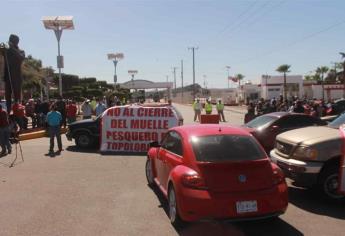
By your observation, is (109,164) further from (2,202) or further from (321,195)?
(321,195)

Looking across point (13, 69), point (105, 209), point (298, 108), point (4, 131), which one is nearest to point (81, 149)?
point (4, 131)

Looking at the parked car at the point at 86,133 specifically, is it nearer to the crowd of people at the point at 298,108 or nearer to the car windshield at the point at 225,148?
the crowd of people at the point at 298,108

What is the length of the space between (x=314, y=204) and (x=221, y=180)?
8.60 feet

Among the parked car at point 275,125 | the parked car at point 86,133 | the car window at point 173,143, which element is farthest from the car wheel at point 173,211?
the parked car at point 86,133

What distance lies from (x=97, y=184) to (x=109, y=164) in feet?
9.97

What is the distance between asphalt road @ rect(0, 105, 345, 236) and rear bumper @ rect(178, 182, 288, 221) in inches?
14.2

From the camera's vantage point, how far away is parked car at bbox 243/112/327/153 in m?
13.6

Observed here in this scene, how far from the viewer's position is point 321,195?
27.4 ft

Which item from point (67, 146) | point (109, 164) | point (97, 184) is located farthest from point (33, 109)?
point (97, 184)

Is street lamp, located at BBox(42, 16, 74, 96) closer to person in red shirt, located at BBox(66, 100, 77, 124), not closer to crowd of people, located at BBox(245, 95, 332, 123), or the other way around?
person in red shirt, located at BBox(66, 100, 77, 124)

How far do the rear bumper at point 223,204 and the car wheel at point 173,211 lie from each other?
0.26 m

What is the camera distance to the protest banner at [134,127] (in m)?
16.1

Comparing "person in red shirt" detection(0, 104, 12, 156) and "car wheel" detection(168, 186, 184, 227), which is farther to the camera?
"person in red shirt" detection(0, 104, 12, 156)

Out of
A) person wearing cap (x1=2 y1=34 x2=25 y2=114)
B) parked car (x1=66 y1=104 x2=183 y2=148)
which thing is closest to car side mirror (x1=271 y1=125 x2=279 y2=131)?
parked car (x1=66 y1=104 x2=183 y2=148)
